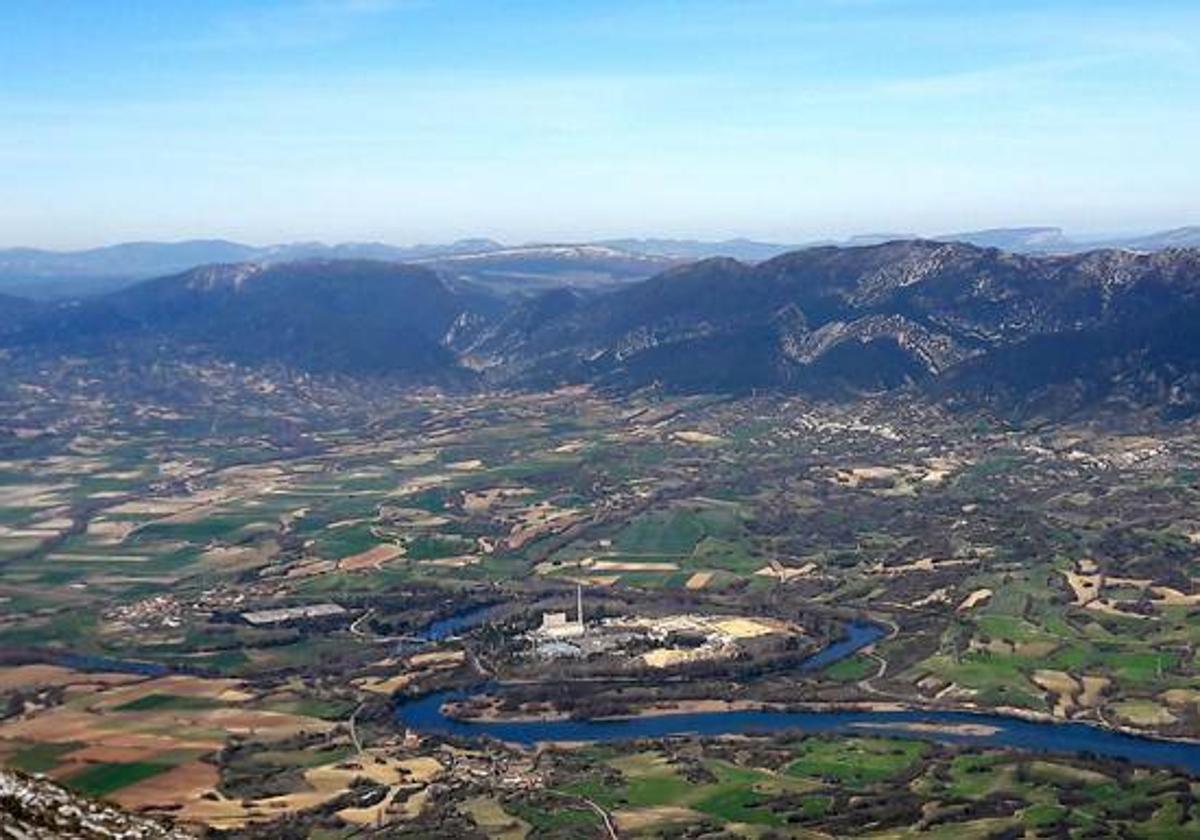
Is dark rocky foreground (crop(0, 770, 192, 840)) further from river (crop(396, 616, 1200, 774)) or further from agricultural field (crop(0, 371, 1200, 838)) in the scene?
river (crop(396, 616, 1200, 774))

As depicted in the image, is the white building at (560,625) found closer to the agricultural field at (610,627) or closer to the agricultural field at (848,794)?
the agricultural field at (610,627)

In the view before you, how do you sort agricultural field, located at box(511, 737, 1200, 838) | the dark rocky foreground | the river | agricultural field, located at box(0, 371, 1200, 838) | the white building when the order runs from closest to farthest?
the dark rocky foreground → agricultural field, located at box(511, 737, 1200, 838) → agricultural field, located at box(0, 371, 1200, 838) → the river → the white building

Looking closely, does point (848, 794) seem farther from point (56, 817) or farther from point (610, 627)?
point (56, 817)

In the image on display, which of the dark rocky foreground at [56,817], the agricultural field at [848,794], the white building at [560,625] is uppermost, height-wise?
the dark rocky foreground at [56,817]

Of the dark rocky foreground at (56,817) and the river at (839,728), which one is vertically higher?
the dark rocky foreground at (56,817)

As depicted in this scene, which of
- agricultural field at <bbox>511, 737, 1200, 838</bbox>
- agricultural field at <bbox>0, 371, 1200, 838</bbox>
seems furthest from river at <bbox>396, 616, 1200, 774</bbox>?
agricultural field at <bbox>511, 737, 1200, 838</bbox>

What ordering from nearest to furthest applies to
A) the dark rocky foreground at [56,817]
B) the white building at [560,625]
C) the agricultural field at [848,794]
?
the dark rocky foreground at [56,817] < the agricultural field at [848,794] < the white building at [560,625]

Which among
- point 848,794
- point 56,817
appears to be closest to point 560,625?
point 848,794

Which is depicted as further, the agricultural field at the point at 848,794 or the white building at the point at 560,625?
the white building at the point at 560,625

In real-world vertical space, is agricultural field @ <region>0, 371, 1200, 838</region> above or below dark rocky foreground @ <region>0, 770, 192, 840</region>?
below

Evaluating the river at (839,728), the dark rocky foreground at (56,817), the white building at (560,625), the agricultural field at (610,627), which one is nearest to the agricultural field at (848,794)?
the agricultural field at (610,627)

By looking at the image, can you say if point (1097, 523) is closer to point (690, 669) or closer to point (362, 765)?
point (690, 669)
